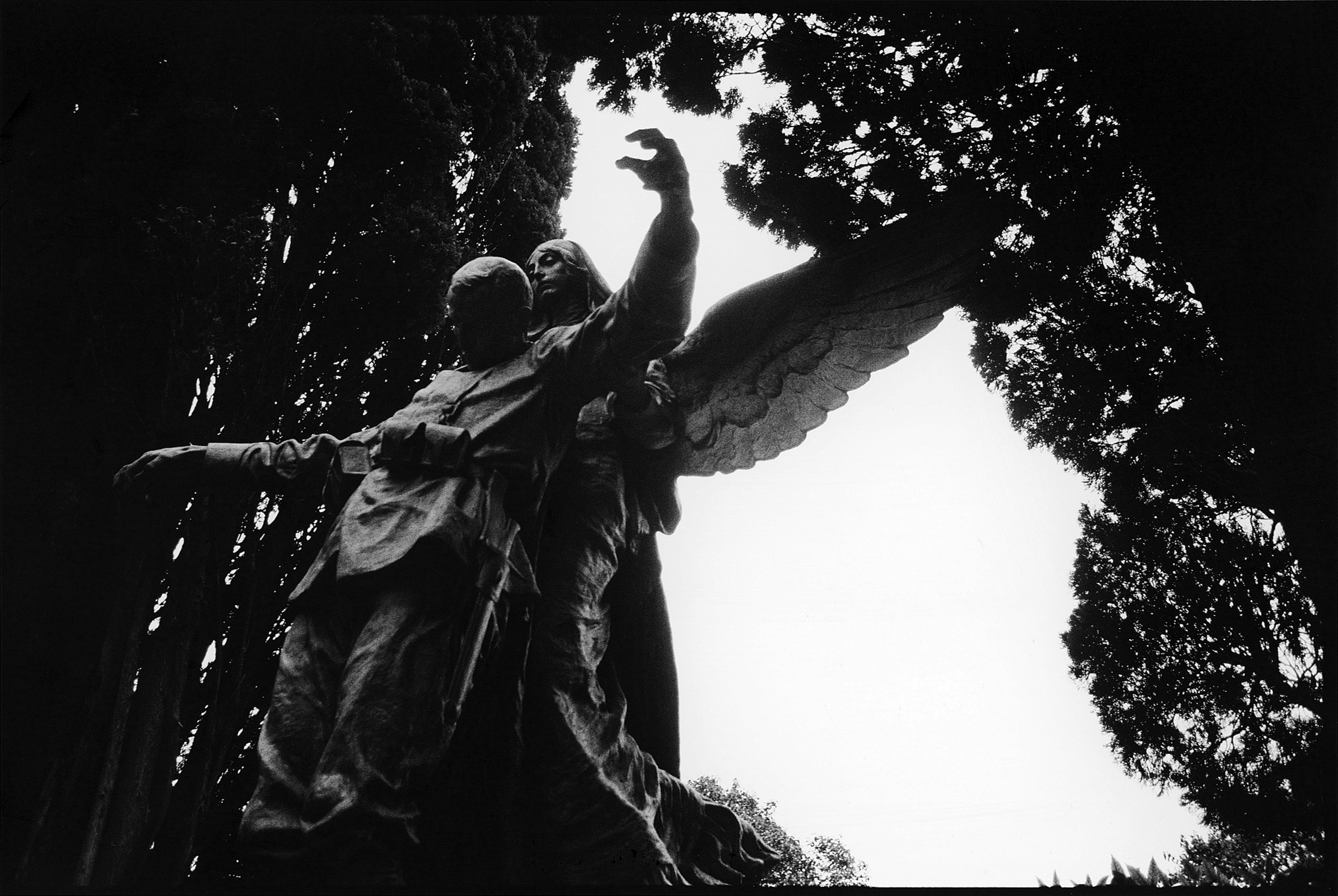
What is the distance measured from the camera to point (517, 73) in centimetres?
816

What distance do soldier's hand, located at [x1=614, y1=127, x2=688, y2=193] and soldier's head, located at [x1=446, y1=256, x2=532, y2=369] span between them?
0.66 m

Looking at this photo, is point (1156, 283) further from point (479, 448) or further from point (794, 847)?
point (794, 847)

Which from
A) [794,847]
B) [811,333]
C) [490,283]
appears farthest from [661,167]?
[794,847]

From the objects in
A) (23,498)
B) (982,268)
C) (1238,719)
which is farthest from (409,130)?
(1238,719)

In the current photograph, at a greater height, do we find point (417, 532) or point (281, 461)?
point (281, 461)

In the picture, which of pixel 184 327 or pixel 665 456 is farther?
Result: pixel 184 327

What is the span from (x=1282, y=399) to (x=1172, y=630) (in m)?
1.29

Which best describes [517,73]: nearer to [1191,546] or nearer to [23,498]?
[23,498]

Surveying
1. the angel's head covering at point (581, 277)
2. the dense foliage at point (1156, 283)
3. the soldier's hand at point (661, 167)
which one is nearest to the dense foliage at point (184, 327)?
the dense foliage at point (1156, 283)

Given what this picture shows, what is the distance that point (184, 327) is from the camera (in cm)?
623

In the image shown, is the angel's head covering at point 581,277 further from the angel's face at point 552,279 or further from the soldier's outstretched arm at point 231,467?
the soldier's outstretched arm at point 231,467

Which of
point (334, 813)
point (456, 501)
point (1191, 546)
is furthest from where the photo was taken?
point (1191, 546)

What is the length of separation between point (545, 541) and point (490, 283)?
905mm

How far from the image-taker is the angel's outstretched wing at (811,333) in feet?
12.3
